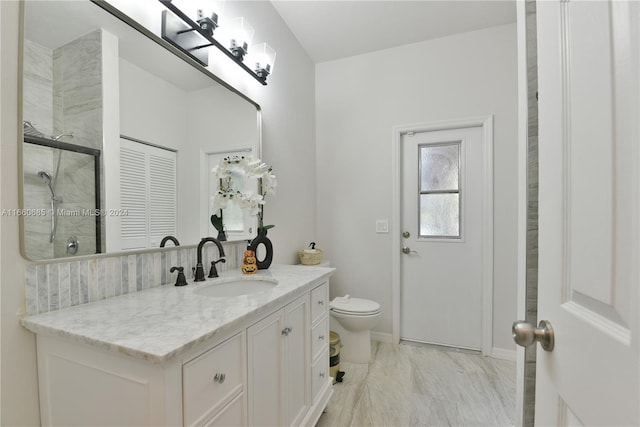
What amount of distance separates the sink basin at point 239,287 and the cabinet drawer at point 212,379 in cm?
48

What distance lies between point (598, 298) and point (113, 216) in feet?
4.44

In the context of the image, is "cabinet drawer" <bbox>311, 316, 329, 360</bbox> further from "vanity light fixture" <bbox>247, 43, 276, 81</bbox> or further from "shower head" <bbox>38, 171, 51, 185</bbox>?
"vanity light fixture" <bbox>247, 43, 276, 81</bbox>

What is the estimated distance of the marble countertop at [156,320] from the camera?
69 centimetres

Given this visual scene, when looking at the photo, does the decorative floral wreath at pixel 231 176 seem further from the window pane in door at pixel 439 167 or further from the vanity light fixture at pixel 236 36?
the window pane in door at pixel 439 167

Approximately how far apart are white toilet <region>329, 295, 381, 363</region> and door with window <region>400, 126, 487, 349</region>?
524 millimetres

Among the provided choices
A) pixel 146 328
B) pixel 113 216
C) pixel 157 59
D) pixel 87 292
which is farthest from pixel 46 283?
pixel 157 59

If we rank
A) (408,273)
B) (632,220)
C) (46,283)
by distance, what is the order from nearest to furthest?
(632,220)
(46,283)
(408,273)

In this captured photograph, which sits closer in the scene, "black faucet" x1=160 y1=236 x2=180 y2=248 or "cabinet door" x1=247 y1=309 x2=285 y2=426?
"cabinet door" x1=247 y1=309 x2=285 y2=426

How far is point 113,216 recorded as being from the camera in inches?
42.1

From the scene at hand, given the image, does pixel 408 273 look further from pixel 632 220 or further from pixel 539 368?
pixel 632 220

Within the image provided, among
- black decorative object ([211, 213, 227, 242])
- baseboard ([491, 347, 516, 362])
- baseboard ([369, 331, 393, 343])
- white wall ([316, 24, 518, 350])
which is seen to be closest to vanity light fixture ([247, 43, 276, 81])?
black decorative object ([211, 213, 227, 242])

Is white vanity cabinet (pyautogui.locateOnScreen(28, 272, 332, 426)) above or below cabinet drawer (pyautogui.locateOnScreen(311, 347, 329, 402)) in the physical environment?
above

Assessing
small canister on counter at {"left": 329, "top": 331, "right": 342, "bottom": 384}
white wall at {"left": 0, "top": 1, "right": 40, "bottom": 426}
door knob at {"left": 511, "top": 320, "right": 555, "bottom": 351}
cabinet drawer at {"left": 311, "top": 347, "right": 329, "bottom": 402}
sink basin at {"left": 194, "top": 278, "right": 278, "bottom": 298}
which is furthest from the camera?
small canister on counter at {"left": 329, "top": 331, "right": 342, "bottom": 384}

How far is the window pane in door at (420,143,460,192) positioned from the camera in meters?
2.56
